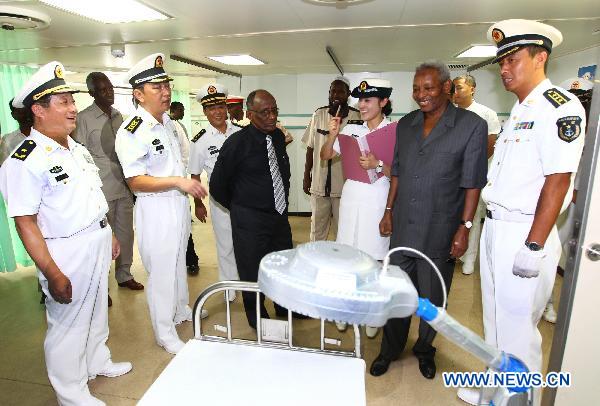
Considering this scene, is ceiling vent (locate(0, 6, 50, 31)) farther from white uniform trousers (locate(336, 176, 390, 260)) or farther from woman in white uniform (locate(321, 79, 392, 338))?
white uniform trousers (locate(336, 176, 390, 260))

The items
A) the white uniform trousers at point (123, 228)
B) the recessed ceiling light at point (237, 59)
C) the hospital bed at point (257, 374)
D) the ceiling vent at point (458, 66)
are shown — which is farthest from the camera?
the ceiling vent at point (458, 66)

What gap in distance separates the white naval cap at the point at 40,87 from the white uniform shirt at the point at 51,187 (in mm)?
152

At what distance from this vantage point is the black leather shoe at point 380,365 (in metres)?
2.41

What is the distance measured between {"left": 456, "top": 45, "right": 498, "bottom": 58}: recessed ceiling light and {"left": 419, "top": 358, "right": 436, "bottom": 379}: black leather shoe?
324 centimetres

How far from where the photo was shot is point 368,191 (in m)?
2.54

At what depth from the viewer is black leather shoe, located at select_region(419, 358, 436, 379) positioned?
2.39 m

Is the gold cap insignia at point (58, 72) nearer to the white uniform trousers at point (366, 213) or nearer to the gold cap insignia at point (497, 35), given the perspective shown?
the white uniform trousers at point (366, 213)

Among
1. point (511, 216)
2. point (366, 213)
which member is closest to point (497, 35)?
point (511, 216)

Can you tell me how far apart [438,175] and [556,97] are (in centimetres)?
Answer: 65

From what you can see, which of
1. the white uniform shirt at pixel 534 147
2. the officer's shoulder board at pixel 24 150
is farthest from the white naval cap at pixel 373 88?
the officer's shoulder board at pixel 24 150

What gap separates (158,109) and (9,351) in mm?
2065

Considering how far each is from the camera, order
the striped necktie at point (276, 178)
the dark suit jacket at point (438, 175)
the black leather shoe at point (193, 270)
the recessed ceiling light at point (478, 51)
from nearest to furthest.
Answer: the dark suit jacket at point (438, 175) < the striped necktie at point (276, 178) < the recessed ceiling light at point (478, 51) < the black leather shoe at point (193, 270)

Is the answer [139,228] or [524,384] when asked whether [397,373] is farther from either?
[139,228]

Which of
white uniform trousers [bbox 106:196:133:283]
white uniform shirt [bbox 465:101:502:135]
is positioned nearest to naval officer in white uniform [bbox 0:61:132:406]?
white uniform trousers [bbox 106:196:133:283]
